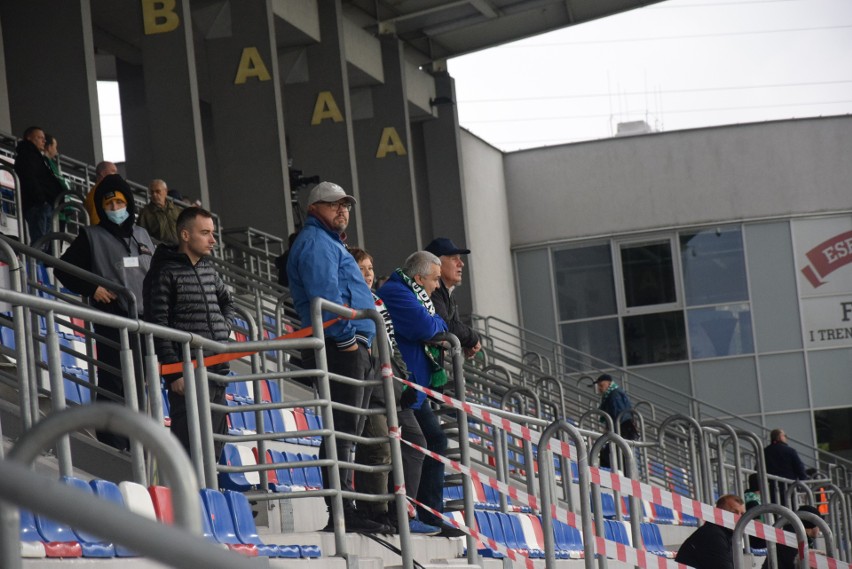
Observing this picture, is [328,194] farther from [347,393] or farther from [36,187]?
[36,187]

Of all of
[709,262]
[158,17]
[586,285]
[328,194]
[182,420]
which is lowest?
[182,420]

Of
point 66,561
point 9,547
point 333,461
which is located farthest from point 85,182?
point 9,547

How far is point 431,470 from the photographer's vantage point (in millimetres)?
7395

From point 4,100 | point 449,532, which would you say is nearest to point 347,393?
point 449,532

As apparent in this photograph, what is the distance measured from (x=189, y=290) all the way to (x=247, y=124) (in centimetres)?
1139

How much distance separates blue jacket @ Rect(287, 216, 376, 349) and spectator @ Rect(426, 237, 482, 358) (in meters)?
1.73

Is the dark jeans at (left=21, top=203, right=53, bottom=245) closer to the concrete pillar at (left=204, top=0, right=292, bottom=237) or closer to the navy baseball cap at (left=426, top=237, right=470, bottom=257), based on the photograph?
the navy baseball cap at (left=426, top=237, right=470, bottom=257)

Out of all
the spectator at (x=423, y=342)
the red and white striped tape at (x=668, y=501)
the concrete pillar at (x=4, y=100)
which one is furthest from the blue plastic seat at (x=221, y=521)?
the concrete pillar at (x=4, y=100)

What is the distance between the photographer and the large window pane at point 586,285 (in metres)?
24.1

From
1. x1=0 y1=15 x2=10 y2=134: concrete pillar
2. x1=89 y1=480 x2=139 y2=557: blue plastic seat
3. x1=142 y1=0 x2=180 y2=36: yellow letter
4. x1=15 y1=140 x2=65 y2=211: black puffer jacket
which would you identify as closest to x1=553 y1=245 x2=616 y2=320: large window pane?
x1=142 y1=0 x2=180 y2=36: yellow letter

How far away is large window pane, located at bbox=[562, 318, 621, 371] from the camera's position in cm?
2383

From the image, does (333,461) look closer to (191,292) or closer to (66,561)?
(191,292)

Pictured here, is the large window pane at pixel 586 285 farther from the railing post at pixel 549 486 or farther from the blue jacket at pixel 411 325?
the railing post at pixel 549 486

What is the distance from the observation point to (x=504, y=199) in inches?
974
